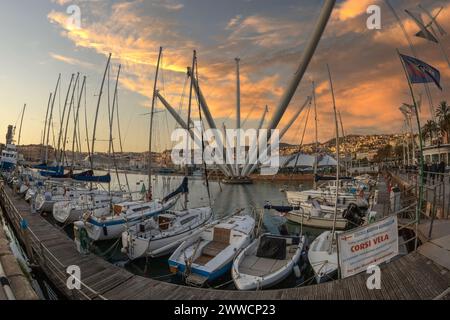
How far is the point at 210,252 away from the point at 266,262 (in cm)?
243

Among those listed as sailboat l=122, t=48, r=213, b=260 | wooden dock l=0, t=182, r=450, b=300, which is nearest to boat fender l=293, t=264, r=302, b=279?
wooden dock l=0, t=182, r=450, b=300

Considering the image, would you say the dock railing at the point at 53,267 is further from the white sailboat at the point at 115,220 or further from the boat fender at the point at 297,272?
the boat fender at the point at 297,272

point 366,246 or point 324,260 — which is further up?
point 366,246

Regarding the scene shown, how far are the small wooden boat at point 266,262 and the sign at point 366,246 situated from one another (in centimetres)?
314

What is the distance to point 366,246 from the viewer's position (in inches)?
248

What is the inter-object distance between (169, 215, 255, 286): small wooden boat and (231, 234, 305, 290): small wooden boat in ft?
2.14

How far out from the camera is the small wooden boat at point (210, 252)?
9640mm

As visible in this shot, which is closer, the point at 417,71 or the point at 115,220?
the point at 417,71

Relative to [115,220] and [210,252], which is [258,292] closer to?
[210,252]

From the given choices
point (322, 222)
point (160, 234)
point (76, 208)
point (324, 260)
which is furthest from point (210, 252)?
point (76, 208)

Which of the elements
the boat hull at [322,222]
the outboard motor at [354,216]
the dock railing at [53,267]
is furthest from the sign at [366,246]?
the outboard motor at [354,216]
